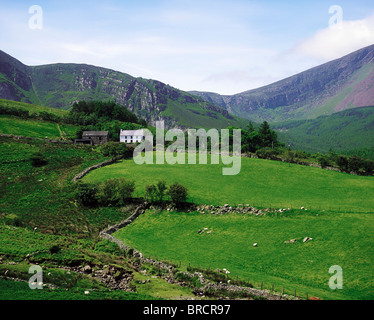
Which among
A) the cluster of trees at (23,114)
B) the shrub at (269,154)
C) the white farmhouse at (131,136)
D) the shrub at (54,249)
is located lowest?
the shrub at (54,249)

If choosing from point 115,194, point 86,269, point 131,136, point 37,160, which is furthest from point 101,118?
point 86,269

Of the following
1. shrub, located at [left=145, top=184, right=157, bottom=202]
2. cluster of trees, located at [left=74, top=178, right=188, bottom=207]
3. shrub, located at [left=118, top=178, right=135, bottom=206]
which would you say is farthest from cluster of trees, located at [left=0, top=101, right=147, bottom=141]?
shrub, located at [left=145, top=184, right=157, bottom=202]

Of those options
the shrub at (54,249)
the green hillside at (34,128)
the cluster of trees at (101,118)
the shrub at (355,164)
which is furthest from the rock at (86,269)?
the cluster of trees at (101,118)

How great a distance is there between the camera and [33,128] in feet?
371

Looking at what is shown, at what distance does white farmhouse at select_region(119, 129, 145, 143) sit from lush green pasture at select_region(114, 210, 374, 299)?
79.5 metres

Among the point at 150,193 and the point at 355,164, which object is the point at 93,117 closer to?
the point at 150,193

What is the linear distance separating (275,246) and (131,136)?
332ft

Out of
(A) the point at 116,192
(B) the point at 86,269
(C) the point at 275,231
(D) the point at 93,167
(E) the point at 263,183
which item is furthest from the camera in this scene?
(D) the point at 93,167

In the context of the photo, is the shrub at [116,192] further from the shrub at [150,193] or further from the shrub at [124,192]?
the shrub at [150,193]

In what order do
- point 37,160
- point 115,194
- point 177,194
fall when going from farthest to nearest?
point 37,160
point 115,194
point 177,194

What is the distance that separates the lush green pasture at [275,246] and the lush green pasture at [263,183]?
23.5 ft

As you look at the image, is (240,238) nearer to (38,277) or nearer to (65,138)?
(38,277)

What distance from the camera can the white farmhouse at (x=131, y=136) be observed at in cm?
12778
